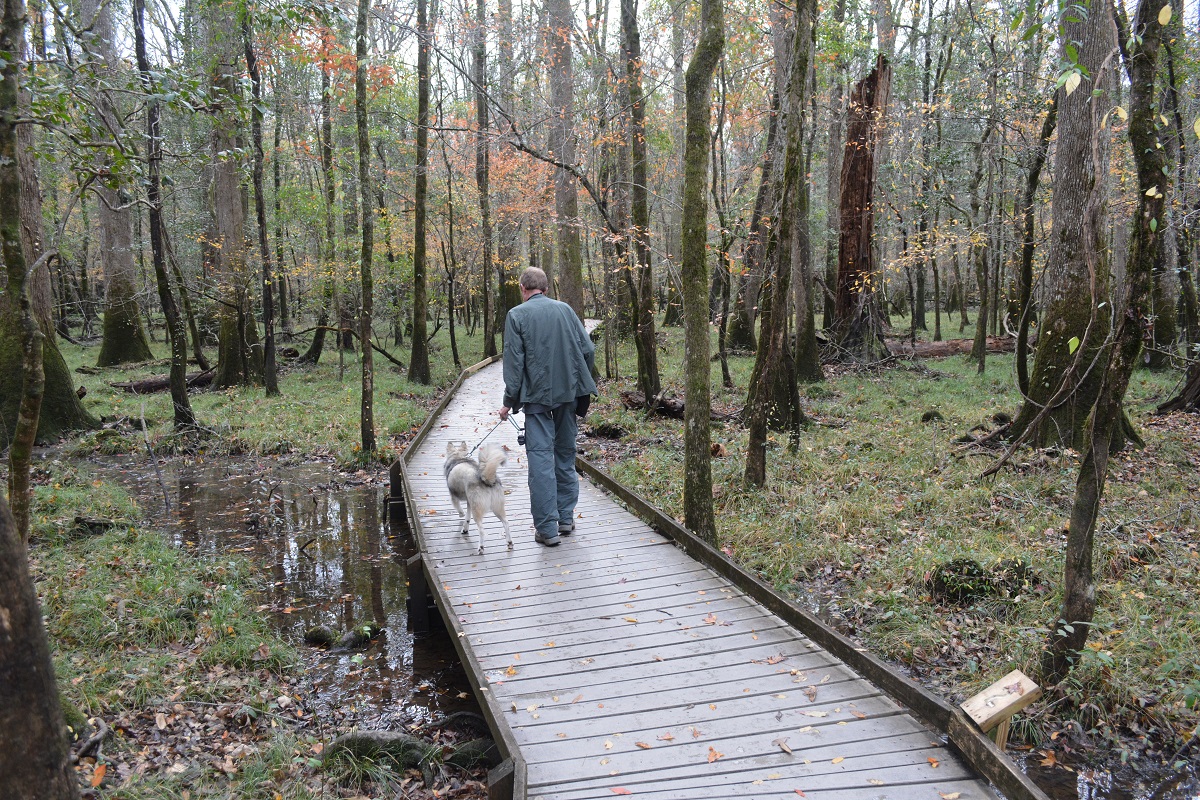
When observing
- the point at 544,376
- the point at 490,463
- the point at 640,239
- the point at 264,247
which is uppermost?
Answer: the point at 264,247

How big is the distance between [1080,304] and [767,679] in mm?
7183

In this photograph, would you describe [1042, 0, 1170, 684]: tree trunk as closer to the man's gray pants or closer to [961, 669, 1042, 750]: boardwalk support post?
[961, 669, 1042, 750]: boardwalk support post

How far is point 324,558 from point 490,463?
3.13m

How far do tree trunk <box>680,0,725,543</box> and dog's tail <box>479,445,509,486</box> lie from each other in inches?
71.1

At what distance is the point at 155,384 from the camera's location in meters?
16.4

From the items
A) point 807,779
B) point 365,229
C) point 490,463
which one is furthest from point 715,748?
point 365,229

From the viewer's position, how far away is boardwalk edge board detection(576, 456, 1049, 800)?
3.13 m

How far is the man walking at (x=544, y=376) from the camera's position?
6.28m

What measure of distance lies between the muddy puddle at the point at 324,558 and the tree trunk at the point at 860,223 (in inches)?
472

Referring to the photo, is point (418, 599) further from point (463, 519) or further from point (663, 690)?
point (663, 690)

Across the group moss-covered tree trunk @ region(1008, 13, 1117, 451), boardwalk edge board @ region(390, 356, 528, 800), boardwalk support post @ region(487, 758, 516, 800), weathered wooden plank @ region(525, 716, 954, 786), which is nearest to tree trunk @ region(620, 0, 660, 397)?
boardwalk edge board @ region(390, 356, 528, 800)

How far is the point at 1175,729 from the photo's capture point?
437cm

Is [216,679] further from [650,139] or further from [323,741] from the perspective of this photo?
[650,139]

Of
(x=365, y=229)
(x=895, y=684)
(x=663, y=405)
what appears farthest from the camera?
(x=663, y=405)
